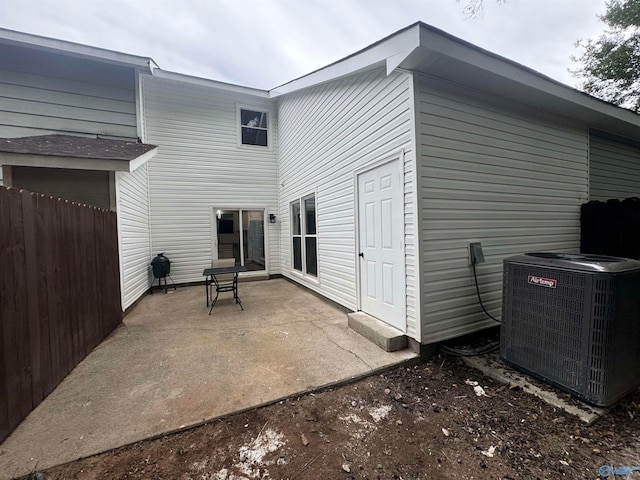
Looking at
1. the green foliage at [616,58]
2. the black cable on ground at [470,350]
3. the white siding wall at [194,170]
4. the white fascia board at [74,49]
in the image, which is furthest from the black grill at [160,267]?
the green foliage at [616,58]

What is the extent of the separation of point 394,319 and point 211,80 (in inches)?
299

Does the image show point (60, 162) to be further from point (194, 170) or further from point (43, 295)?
point (194, 170)

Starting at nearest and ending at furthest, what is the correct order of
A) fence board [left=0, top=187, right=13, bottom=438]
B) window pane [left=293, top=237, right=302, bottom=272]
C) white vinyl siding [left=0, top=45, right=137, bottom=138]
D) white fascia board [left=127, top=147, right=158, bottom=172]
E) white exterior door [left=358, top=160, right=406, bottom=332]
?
fence board [left=0, top=187, right=13, bottom=438] → white exterior door [left=358, top=160, right=406, bottom=332] → white fascia board [left=127, top=147, right=158, bottom=172] → white vinyl siding [left=0, top=45, right=137, bottom=138] → window pane [left=293, top=237, right=302, bottom=272]

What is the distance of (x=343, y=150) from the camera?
422cm

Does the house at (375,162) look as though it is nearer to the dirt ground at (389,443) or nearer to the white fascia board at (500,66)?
the white fascia board at (500,66)

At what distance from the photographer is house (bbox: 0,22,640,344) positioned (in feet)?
9.25

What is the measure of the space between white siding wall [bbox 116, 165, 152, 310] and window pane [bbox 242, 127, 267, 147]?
9.36 feet

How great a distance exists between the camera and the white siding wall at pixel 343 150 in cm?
286

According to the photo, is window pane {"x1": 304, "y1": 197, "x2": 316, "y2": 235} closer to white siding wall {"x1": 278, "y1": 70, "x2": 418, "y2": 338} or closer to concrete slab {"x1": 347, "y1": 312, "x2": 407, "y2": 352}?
white siding wall {"x1": 278, "y1": 70, "x2": 418, "y2": 338}

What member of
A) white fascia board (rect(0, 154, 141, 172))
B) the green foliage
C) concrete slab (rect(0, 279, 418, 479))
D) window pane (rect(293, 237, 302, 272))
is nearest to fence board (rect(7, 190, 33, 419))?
concrete slab (rect(0, 279, 418, 479))

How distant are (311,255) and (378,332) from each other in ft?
9.57

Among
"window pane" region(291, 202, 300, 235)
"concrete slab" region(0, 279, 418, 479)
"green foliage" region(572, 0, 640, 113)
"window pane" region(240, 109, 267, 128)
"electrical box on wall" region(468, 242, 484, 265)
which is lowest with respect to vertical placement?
"concrete slab" region(0, 279, 418, 479)

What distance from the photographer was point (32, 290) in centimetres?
211

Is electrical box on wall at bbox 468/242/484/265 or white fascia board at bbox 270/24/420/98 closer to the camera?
white fascia board at bbox 270/24/420/98
